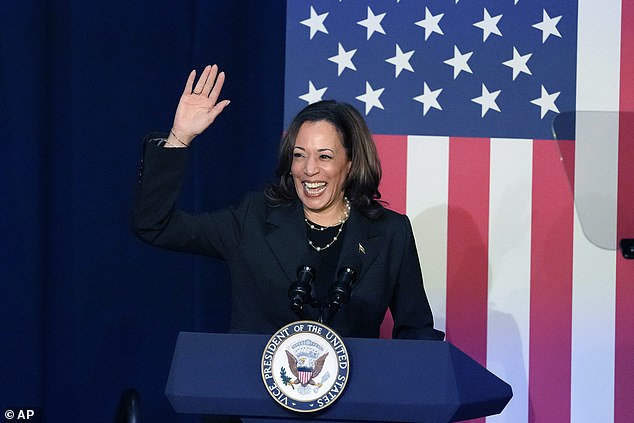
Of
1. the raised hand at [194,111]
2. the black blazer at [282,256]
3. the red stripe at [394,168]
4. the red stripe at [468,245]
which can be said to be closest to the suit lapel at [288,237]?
the black blazer at [282,256]

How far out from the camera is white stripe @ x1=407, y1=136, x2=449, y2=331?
3.69m

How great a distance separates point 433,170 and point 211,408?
6.22ft

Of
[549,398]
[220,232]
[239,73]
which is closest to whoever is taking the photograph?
[220,232]

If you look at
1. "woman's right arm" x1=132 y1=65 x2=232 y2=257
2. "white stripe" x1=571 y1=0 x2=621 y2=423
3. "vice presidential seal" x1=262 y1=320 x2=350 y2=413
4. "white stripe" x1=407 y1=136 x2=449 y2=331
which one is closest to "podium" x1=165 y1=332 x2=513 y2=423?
"vice presidential seal" x1=262 y1=320 x2=350 y2=413

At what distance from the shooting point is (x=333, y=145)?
267 cm

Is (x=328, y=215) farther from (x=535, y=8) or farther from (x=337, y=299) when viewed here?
(x=535, y=8)

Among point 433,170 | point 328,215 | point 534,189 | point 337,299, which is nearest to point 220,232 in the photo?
point 328,215

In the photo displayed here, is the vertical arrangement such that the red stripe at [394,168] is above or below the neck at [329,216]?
above

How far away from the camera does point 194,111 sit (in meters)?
2.44

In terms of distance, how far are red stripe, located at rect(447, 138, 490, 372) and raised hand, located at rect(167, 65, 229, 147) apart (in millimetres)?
1402

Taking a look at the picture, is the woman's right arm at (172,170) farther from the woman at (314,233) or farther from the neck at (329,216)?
the neck at (329,216)

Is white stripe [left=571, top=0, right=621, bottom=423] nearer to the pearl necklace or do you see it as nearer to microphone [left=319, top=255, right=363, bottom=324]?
the pearl necklace

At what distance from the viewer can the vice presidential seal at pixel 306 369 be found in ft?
6.36

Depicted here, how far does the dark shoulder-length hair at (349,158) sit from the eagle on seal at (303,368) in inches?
32.1
